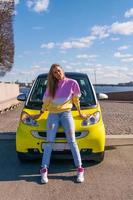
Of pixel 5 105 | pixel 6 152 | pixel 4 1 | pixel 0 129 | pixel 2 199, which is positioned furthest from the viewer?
pixel 4 1

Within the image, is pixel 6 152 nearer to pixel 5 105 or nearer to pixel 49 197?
pixel 49 197

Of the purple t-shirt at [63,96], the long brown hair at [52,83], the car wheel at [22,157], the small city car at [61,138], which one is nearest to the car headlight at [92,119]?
the small city car at [61,138]

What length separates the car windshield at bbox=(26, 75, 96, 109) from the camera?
7.30 metres

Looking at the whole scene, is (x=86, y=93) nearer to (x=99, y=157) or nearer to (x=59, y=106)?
(x=99, y=157)

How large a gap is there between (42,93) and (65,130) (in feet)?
6.12

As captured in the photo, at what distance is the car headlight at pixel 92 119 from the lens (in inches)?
260

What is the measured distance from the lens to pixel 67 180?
5945 millimetres

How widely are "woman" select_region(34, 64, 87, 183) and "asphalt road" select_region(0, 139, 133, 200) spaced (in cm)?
30

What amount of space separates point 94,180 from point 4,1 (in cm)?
2680

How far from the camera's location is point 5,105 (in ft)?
70.7

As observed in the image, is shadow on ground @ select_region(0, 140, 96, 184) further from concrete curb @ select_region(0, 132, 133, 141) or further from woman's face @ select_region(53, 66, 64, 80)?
concrete curb @ select_region(0, 132, 133, 141)

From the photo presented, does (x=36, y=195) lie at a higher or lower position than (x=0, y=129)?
higher

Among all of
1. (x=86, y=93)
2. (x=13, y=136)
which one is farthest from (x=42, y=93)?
(x=13, y=136)

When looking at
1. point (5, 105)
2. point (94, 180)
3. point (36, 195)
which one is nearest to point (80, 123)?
point (94, 180)
